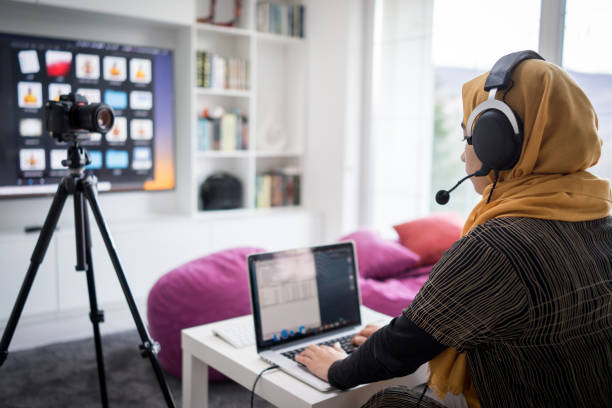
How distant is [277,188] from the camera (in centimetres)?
445

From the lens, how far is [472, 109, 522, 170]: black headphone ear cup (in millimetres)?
1160

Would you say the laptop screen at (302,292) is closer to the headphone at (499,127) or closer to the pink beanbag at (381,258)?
the headphone at (499,127)

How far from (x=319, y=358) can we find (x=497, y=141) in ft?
2.23

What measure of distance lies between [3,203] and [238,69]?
1.83 meters

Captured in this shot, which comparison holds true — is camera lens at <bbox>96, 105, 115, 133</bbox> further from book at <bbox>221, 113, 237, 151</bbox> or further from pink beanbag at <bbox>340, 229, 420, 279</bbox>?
book at <bbox>221, 113, 237, 151</bbox>

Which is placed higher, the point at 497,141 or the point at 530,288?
the point at 497,141

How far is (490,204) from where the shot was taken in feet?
4.04

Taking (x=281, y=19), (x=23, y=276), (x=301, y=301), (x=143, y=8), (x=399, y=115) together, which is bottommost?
(x=23, y=276)

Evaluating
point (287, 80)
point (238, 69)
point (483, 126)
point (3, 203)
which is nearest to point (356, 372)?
point (483, 126)

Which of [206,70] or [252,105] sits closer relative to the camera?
[206,70]

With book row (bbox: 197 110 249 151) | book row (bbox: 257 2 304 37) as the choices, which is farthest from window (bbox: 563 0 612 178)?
book row (bbox: 197 110 249 151)

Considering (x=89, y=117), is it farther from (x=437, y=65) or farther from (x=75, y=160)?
(x=437, y=65)

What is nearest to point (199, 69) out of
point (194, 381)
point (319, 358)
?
point (194, 381)

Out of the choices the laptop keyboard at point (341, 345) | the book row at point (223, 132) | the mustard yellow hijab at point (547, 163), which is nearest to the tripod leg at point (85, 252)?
the laptop keyboard at point (341, 345)
